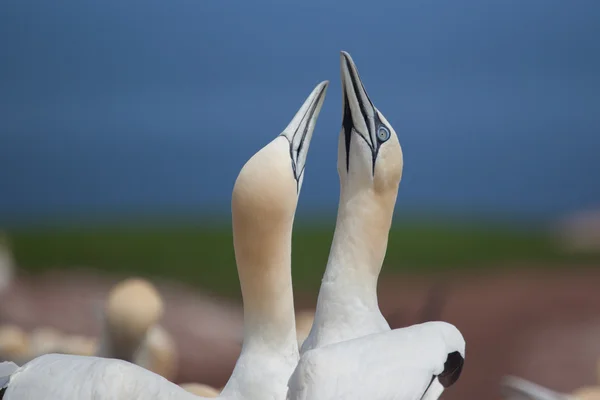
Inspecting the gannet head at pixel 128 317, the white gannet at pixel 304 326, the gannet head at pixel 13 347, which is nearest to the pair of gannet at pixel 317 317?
the gannet head at pixel 128 317

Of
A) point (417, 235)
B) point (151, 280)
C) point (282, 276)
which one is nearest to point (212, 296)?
point (151, 280)

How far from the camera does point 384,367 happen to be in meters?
2.48

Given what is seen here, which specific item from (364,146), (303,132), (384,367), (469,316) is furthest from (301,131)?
(469,316)

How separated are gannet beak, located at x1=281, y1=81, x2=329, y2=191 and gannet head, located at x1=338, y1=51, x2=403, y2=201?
104 millimetres

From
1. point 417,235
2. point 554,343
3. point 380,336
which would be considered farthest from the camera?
point 417,235

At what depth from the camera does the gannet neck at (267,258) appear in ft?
8.68

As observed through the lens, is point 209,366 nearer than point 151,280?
Yes

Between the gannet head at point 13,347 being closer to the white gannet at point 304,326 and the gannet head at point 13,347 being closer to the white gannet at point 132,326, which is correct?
the white gannet at point 132,326

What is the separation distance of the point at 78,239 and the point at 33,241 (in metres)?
0.44

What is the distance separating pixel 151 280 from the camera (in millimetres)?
9273

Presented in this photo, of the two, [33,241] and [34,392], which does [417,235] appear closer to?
[33,241]

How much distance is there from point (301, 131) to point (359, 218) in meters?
0.36

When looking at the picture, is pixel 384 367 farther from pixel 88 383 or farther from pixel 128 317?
pixel 128 317

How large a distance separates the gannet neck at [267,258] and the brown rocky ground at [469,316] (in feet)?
4.55
